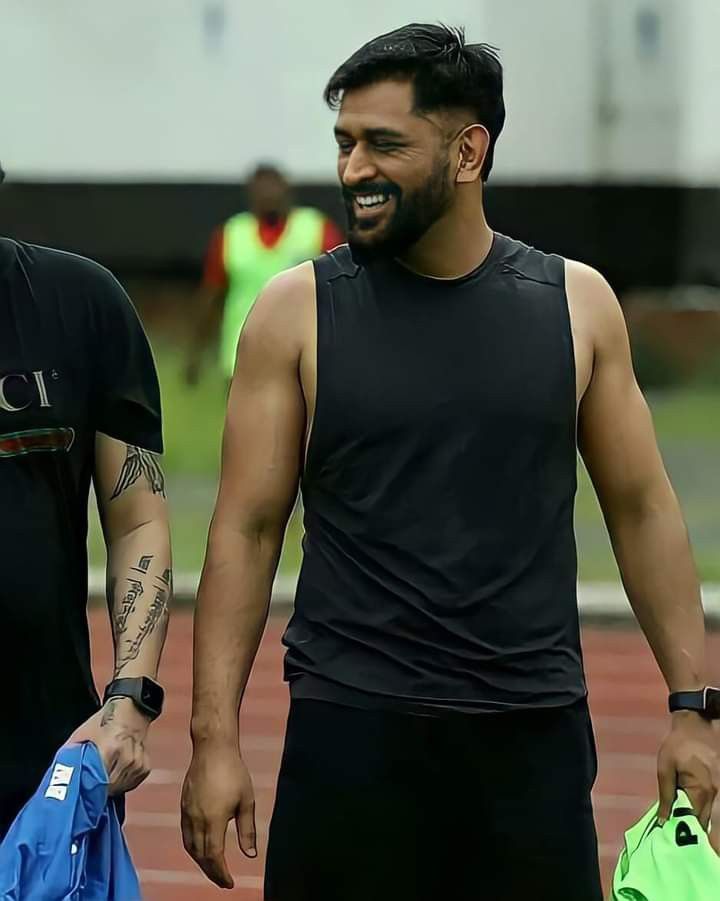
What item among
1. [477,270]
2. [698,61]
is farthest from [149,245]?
[477,270]

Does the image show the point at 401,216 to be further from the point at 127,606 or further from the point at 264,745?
the point at 264,745

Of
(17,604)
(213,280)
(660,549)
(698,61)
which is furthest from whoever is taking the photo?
(698,61)

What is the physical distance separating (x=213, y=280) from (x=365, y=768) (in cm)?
861

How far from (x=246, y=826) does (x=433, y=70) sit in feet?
4.21

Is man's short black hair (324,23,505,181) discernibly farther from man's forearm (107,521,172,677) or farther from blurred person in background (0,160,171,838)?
man's forearm (107,521,172,677)

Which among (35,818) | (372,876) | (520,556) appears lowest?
(372,876)

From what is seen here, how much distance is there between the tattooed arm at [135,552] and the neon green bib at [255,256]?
7.76 meters

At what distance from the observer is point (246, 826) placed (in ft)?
11.5

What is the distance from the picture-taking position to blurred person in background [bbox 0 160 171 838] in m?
3.43

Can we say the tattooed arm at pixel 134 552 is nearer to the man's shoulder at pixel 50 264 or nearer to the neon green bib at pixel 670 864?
the man's shoulder at pixel 50 264

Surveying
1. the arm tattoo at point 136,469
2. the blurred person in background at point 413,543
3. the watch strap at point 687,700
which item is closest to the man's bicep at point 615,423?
the blurred person in background at point 413,543

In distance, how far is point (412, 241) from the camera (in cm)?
359

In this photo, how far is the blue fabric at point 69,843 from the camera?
319 centimetres

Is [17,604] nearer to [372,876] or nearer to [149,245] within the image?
[372,876]
